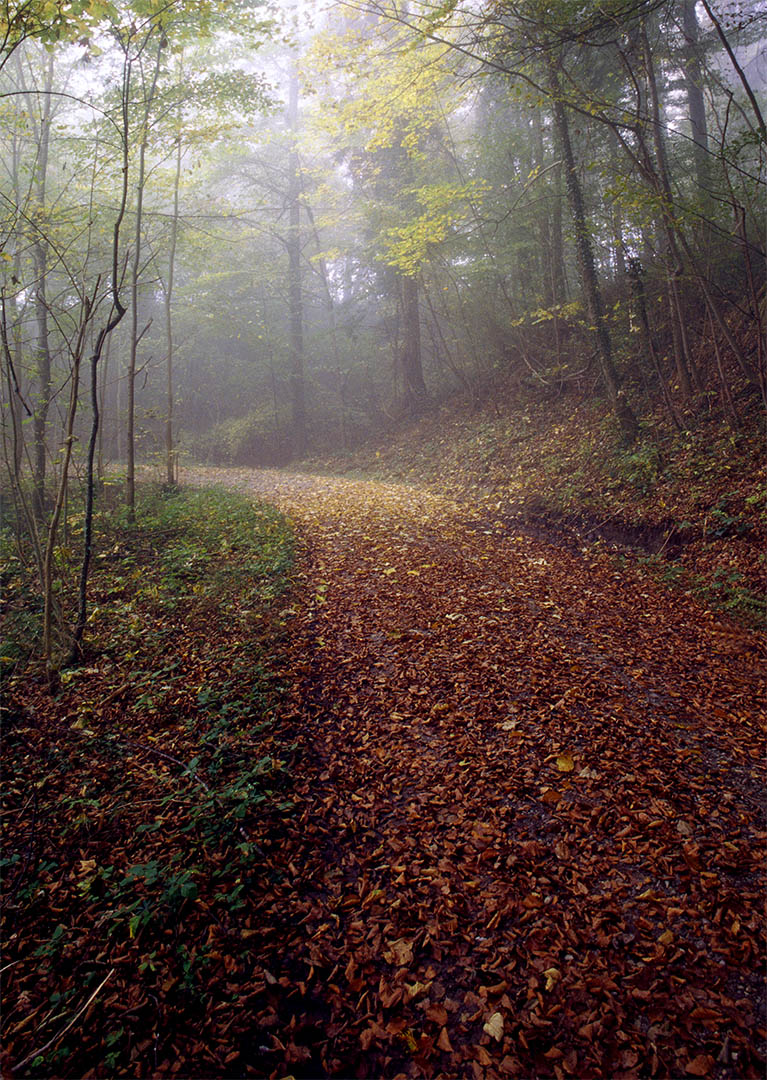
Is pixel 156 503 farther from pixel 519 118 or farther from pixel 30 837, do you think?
pixel 519 118

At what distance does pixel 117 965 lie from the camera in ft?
7.91

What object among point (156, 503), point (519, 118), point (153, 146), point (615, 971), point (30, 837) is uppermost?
point (519, 118)

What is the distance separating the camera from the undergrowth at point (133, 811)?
7.53 ft

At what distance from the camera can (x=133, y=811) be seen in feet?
10.8

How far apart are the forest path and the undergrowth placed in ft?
0.88

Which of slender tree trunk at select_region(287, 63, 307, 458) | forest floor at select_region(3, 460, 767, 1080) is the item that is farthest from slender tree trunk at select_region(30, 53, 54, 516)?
slender tree trunk at select_region(287, 63, 307, 458)

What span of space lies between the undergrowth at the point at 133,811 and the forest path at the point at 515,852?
0.88ft

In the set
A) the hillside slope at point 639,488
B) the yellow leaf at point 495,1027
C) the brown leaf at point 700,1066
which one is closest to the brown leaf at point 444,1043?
the yellow leaf at point 495,1027

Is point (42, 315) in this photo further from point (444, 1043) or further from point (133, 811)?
point (444, 1043)

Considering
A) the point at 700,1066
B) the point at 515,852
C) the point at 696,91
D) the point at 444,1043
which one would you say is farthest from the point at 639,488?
the point at 696,91

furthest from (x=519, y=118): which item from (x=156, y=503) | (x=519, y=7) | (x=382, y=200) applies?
(x=156, y=503)

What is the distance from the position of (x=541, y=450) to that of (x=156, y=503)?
780 cm

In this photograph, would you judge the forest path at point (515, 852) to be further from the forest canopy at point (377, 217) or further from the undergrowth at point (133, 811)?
the forest canopy at point (377, 217)

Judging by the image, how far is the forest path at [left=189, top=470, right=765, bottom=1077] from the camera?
2178mm
